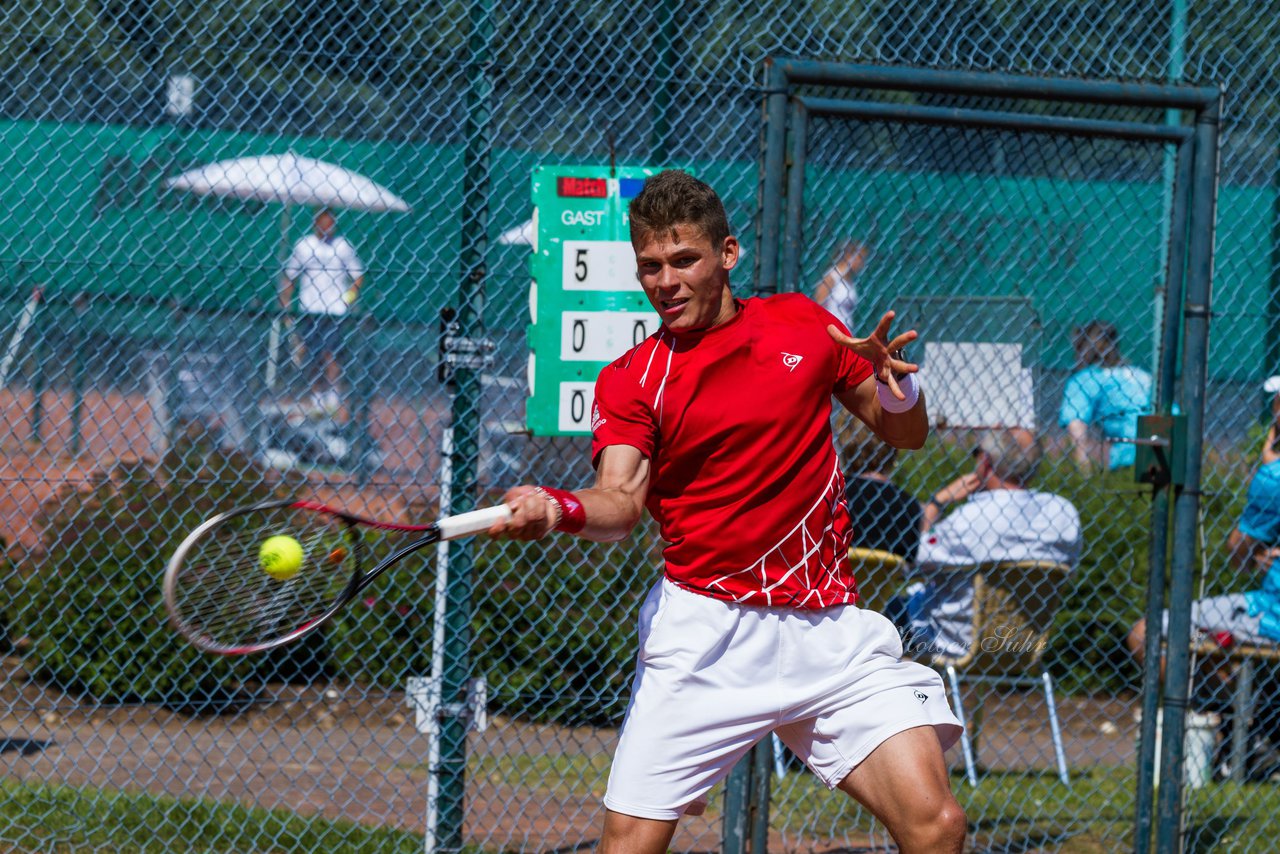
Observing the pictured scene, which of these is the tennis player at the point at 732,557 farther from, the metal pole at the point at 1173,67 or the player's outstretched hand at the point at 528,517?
the metal pole at the point at 1173,67

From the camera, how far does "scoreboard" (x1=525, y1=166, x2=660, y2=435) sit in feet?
15.4

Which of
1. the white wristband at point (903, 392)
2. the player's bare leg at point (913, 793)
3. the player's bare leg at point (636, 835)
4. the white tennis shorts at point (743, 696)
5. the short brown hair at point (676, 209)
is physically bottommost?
the player's bare leg at point (636, 835)

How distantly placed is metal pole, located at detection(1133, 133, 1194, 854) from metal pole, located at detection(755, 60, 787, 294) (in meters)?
1.35

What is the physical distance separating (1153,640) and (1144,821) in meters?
0.60

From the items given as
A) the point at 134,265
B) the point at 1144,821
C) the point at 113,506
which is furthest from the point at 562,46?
the point at 1144,821

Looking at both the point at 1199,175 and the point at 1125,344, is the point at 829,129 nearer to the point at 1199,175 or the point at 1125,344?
the point at 1199,175

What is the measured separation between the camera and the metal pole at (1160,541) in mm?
4863

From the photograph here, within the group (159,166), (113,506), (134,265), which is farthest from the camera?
(113,506)

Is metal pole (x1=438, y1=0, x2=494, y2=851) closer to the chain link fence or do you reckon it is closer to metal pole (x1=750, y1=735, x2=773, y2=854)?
the chain link fence

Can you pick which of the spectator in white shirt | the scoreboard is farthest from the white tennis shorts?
the spectator in white shirt

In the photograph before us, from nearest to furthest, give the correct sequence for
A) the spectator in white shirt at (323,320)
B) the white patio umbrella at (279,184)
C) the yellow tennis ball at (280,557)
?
the yellow tennis ball at (280,557)
the white patio umbrella at (279,184)
the spectator in white shirt at (323,320)

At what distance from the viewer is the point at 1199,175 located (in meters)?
4.86

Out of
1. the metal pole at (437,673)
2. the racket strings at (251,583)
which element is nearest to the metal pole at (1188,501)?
the metal pole at (437,673)

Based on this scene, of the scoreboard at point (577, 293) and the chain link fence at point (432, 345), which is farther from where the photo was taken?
the chain link fence at point (432, 345)
